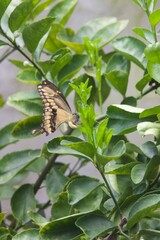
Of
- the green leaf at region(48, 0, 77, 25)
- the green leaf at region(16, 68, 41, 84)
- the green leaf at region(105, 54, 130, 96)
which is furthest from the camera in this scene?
the green leaf at region(48, 0, 77, 25)

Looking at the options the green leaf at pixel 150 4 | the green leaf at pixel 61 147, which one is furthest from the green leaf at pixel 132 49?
the green leaf at pixel 61 147

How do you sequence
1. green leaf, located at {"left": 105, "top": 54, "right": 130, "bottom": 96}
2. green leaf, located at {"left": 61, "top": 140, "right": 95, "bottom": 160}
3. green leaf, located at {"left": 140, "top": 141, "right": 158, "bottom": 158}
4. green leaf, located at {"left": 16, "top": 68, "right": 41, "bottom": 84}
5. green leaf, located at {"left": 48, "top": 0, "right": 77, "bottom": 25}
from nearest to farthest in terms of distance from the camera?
green leaf, located at {"left": 61, "top": 140, "right": 95, "bottom": 160} < green leaf, located at {"left": 140, "top": 141, "right": 158, "bottom": 158} < green leaf, located at {"left": 105, "top": 54, "right": 130, "bottom": 96} < green leaf, located at {"left": 16, "top": 68, "right": 41, "bottom": 84} < green leaf, located at {"left": 48, "top": 0, "right": 77, "bottom": 25}

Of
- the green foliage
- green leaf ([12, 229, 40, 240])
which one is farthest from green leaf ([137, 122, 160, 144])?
green leaf ([12, 229, 40, 240])

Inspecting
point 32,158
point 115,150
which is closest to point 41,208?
point 32,158

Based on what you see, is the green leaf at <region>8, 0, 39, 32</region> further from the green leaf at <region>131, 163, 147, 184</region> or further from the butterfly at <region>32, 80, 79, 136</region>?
the green leaf at <region>131, 163, 147, 184</region>

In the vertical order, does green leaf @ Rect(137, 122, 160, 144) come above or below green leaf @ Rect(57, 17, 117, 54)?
below

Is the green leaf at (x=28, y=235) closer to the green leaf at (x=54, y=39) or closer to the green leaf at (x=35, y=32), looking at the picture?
the green leaf at (x=35, y=32)

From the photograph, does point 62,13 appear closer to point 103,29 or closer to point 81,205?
point 103,29
